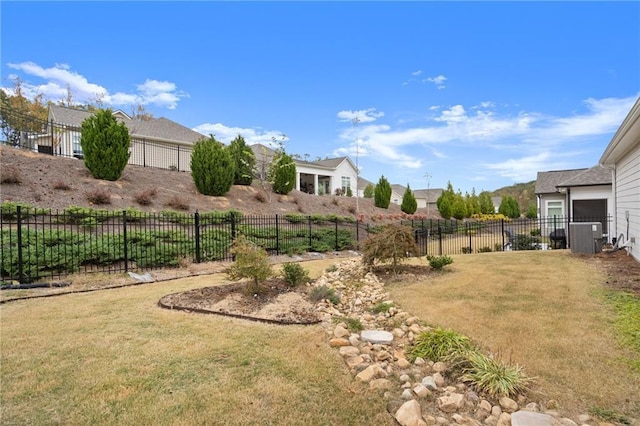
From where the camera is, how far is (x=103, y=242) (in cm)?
847

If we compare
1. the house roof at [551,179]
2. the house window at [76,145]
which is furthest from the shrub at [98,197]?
the house roof at [551,179]

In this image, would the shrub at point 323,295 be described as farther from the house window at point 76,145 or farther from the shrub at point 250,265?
the house window at point 76,145

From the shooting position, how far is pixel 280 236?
13.4 metres

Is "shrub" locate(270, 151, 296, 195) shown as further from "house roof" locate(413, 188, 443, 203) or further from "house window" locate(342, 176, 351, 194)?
"house roof" locate(413, 188, 443, 203)

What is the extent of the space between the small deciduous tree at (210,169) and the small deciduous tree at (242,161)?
2.56 metres

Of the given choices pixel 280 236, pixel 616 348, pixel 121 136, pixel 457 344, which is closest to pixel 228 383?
pixel 457 344

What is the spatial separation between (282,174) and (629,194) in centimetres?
1797

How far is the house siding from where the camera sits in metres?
8.03

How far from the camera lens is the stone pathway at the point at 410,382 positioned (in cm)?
245

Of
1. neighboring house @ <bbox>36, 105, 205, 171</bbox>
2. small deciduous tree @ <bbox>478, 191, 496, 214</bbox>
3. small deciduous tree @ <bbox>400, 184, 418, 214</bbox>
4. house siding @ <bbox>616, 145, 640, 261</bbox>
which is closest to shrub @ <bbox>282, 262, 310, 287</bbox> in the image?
house siding @ <bbox>616, 145, 640, 261</bbox>

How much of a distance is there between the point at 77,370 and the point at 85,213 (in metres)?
8.44

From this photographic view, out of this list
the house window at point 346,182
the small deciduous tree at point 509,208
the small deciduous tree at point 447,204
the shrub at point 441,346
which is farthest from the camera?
the small deciduous tree at point 509,208

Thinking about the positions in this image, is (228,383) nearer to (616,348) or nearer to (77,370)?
(77,370)

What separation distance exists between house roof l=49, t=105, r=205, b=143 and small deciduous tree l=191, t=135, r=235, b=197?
5850mm
